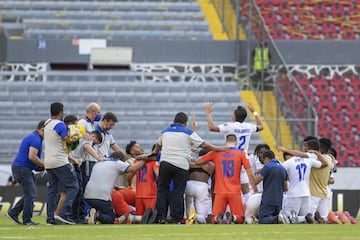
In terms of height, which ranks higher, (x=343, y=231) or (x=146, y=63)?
(x=146, y=63)

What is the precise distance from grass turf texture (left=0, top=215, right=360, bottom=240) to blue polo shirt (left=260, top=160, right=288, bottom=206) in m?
1.38

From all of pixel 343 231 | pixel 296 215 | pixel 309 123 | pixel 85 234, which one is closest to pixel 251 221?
pixel 296 215

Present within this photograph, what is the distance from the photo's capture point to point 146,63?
32.6 meters

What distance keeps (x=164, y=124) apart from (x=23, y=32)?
674 cm

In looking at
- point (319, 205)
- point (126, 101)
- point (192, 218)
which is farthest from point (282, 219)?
point (126, 101)

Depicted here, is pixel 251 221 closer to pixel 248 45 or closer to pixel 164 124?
pixel 164 124

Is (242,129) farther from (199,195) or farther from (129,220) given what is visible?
(129,220)

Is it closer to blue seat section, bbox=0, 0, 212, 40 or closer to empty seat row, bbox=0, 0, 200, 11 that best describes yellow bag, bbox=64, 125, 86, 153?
blue seat section, bbox=0, 0, 212, 40

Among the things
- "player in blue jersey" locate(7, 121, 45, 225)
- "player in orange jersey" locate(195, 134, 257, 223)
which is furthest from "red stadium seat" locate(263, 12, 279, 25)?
"player in blue jersey" locate(7, 121, 45, 225)

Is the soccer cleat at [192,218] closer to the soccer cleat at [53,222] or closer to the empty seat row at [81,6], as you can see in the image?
the soccer cleat at [53,222]

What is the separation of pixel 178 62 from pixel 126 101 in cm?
268

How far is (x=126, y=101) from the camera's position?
100 feet

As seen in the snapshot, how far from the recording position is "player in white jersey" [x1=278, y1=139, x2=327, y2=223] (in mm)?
19547

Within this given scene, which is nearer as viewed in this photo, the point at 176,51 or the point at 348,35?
the point at 176,51
